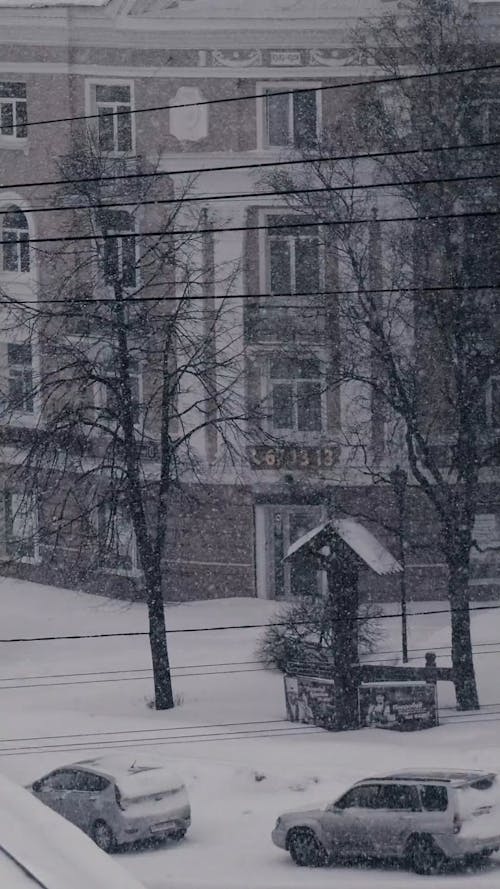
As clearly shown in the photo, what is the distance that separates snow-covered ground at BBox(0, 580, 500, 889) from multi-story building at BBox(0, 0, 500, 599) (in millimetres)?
1264

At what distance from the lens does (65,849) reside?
399 cm

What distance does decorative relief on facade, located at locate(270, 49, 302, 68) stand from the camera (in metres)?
24.0

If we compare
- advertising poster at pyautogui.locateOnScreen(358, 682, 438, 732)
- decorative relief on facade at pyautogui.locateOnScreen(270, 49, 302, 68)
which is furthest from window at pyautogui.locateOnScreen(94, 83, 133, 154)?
advertising poster at pyautogui.locateOnScreen(358, 682, 438, 732)

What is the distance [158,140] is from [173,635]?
925cm

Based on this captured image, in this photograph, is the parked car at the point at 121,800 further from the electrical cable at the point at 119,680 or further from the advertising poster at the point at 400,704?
the electrical cable at the point at 119,680

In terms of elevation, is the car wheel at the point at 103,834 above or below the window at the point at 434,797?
below

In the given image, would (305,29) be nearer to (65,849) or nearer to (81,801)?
(81,801)

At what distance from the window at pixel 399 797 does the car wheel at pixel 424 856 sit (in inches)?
13.1

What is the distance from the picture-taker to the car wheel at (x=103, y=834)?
1420 cm

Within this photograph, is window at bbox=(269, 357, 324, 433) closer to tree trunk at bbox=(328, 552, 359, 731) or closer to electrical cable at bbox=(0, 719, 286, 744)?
tree trunk at bbox=(328, 552, 359, 731)

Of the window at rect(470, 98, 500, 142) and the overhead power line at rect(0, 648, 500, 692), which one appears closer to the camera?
the window at rect(470, 98, 500, 142)

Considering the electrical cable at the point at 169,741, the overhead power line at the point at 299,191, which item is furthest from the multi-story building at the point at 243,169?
the electrical cable at the point at 169,741

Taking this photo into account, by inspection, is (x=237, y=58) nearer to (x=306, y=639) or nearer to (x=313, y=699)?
(x=306, y=639)

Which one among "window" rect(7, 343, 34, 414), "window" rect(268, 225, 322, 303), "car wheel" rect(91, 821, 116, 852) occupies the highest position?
"window" rect(268, 225, 322, 303)
